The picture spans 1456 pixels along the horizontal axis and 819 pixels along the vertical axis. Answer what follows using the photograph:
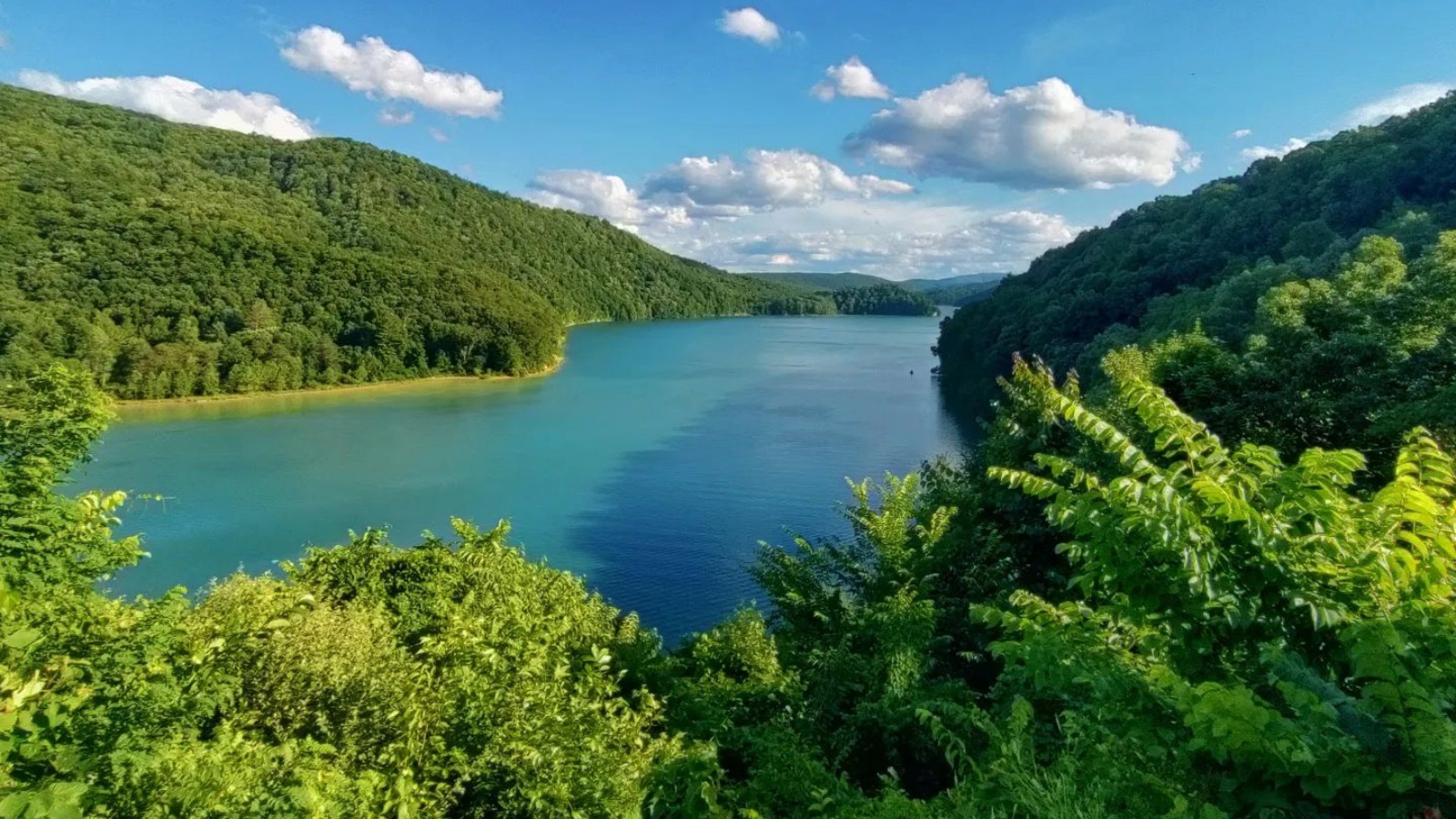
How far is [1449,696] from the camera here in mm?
2561

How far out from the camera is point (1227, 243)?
43.1 m

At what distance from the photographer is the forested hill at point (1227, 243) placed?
29516 mm

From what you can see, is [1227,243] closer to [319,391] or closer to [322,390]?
[319,391]

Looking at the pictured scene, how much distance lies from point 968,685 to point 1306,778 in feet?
32.8

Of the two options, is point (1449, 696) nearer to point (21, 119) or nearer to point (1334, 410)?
point (1334, 410)

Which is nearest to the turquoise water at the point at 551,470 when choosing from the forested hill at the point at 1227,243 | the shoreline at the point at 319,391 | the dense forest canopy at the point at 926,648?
the shoreline at the point at 319,391

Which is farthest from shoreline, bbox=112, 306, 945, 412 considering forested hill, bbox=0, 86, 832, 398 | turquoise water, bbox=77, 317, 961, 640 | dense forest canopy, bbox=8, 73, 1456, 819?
dense forest canopy, bbox=8, 73, 1456, 819

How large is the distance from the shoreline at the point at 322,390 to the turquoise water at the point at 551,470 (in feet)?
4.02

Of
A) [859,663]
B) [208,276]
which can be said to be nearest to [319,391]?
[208,276]

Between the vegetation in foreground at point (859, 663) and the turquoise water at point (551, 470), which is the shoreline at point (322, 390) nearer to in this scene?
the turquoise water at point (551, 470)

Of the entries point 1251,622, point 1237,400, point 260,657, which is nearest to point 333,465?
point 260,657

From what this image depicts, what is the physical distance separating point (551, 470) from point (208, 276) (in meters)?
54.7

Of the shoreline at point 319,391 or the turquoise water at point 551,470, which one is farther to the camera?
the shoreline at point 319,391

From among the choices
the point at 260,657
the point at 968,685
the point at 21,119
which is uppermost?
the point at 21,119
